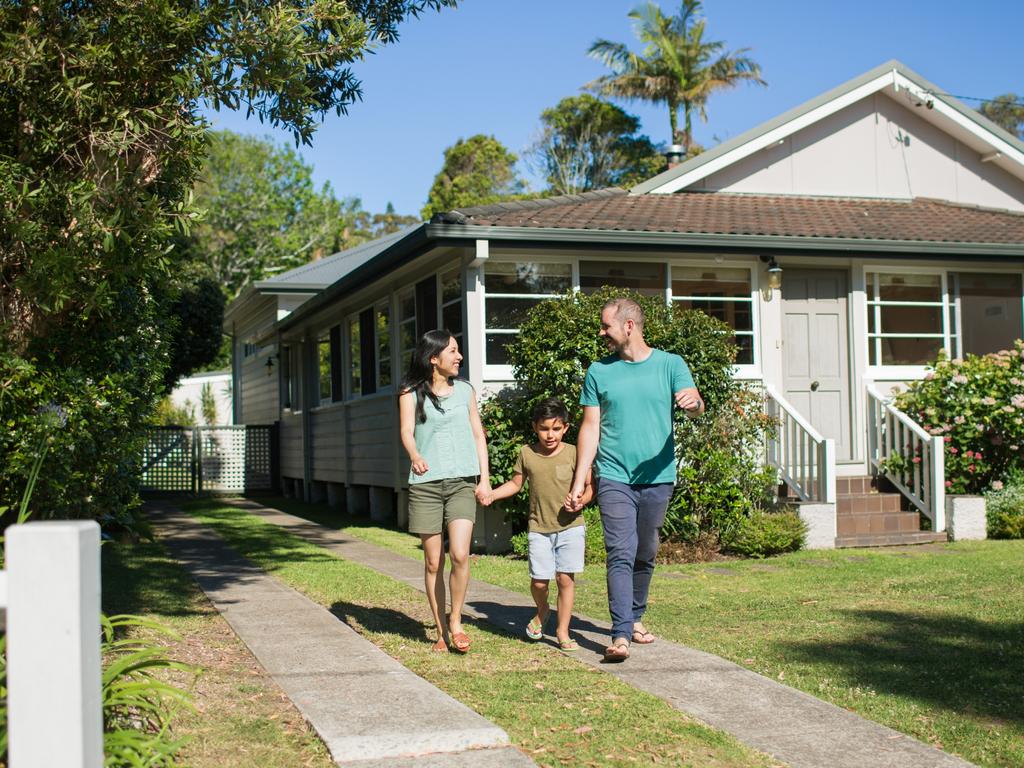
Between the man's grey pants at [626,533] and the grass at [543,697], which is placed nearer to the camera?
the grass at [543,697]

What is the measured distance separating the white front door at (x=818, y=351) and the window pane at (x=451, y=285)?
3.93m

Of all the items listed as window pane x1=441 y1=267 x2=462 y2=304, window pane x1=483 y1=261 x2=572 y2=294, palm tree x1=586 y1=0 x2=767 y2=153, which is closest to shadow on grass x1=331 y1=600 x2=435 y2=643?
window pane x1=483 y1=261 x2=572 y2=294

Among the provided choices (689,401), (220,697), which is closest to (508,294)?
(689,401)

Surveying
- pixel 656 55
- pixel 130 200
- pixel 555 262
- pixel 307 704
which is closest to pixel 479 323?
pixel 555 262

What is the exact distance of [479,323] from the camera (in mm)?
11586

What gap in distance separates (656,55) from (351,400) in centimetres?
2539

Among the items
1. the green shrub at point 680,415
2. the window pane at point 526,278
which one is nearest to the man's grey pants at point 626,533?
the green shrub at point 680,415

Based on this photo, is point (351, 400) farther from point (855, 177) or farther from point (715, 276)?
point (855, 177)

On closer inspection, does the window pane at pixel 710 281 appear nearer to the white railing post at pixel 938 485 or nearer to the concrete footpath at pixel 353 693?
the white railing post at pixel 938 485

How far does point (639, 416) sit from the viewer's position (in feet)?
19.3

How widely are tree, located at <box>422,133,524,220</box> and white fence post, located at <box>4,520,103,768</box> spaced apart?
4217 cm

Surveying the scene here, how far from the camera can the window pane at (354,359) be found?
657 inches

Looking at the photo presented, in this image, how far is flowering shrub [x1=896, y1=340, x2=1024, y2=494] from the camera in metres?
12.0

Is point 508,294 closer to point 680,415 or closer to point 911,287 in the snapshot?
point 680,415
